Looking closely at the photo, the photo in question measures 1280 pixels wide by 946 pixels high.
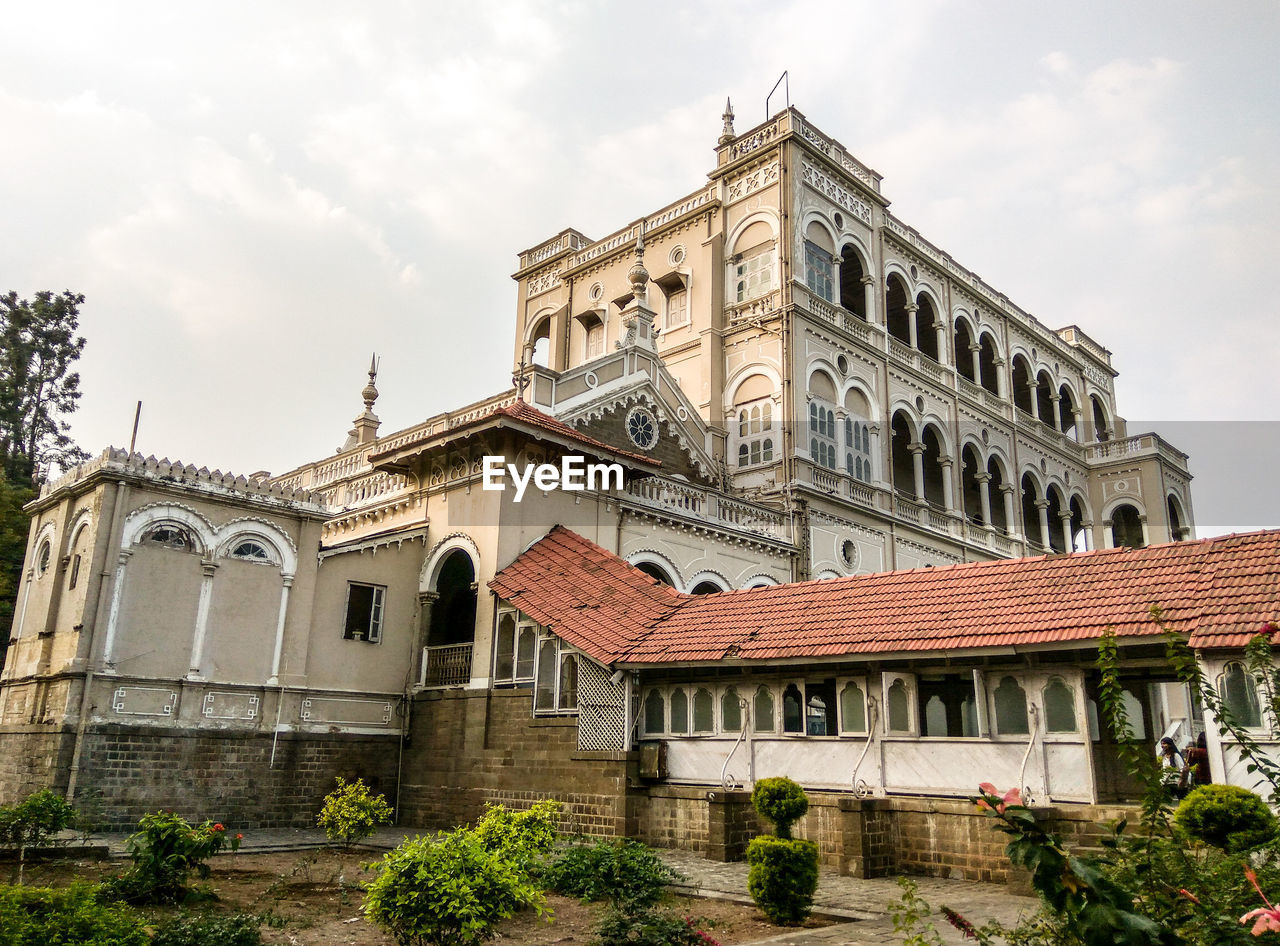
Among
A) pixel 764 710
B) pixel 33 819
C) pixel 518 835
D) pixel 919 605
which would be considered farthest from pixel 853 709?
pixel 33 819

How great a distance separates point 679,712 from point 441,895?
827cm

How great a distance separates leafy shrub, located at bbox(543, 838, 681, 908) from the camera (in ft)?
27.6

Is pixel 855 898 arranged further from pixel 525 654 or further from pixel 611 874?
pixel 525 654

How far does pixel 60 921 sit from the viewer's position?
564 centimetres

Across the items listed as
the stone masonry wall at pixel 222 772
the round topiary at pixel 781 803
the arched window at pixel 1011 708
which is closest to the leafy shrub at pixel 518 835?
the round topiary at pixel 781 803

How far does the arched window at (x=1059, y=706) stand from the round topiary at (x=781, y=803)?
3415 millimetres

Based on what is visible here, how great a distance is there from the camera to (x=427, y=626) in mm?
19094

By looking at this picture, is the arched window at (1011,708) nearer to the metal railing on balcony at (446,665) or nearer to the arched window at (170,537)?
the metal railing on balcony at (446,665)

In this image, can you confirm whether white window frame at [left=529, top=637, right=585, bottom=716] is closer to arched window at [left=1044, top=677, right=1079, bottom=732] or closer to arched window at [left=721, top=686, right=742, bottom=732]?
arched window at [left=721, top=686, right=742, bottom=732]

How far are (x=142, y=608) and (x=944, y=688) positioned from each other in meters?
12.0

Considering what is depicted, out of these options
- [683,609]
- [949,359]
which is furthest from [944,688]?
[949,359]

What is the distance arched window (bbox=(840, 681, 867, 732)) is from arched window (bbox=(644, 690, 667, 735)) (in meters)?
2.83

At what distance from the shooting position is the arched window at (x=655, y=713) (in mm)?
14711
